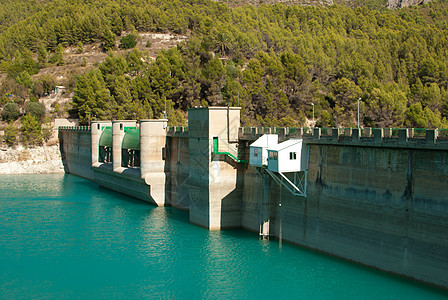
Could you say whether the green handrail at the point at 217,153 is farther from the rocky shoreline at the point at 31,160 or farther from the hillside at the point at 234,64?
the rocky shoreline at the point at 31,160

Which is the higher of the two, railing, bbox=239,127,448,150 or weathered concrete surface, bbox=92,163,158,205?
railing, bbox=239,127,448,150

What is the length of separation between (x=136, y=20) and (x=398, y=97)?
301 feet

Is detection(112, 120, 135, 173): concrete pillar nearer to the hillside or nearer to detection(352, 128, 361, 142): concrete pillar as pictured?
the hillside

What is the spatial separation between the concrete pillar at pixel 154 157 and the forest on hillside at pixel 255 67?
25.2 m

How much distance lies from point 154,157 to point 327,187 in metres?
22.7

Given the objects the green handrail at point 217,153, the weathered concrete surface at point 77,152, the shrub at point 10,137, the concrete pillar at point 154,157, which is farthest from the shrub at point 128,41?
the green handrail at point 217,153

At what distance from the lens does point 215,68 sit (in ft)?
265

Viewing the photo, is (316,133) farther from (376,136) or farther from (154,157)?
(154,157)

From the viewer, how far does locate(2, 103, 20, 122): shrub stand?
89.7 metres

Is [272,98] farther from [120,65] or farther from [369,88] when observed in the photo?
[120,65]

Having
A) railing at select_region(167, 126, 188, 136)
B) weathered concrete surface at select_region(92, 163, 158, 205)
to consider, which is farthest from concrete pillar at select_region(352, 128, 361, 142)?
weathered concrete surface at select_region(92, 163, 158, 205)

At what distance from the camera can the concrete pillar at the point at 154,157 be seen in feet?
157

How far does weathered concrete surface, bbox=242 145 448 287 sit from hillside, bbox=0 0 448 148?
4104 cm

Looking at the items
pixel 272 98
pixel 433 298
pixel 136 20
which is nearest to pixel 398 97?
pixel 272 98
